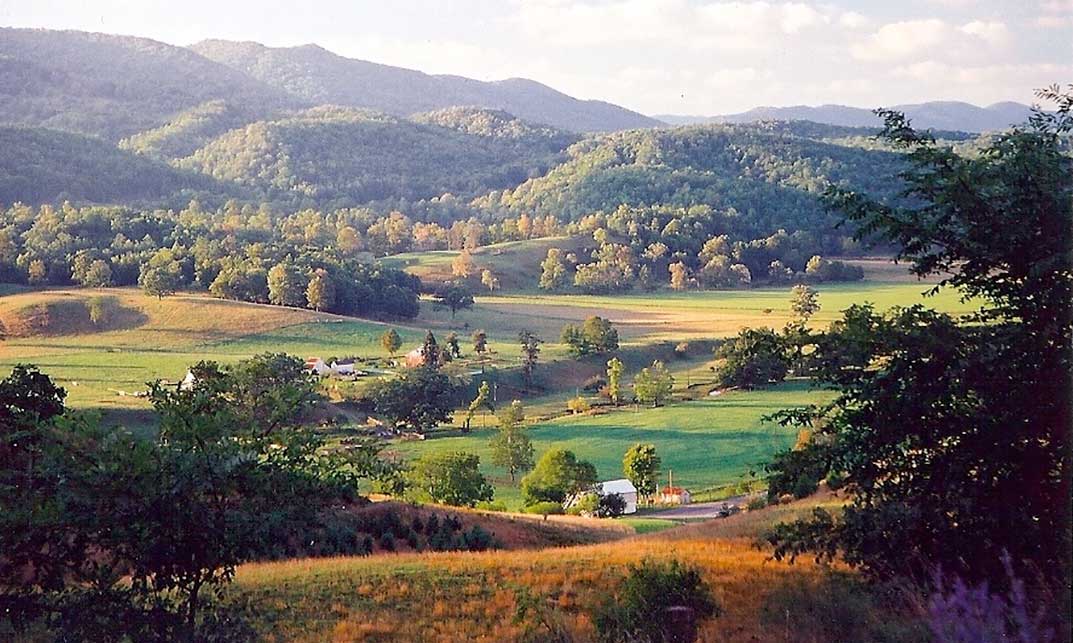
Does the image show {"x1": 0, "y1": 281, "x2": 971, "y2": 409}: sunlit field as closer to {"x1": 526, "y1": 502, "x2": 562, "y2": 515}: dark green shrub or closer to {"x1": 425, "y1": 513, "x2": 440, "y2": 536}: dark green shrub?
{"x1": 526, "y1": 502, "x2": 562, "y2": 515}: dark green shrub

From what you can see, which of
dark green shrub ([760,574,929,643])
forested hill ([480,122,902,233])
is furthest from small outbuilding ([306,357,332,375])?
forested hill ([480,122,902,233])

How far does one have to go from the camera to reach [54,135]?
142250 mm

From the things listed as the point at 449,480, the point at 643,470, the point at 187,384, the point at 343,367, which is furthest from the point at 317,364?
the point at 187,384

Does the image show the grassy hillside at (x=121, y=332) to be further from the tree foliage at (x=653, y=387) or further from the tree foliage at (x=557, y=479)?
the tree foliage at (x=653, y=387)

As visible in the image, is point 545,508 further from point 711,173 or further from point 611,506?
point 711,173

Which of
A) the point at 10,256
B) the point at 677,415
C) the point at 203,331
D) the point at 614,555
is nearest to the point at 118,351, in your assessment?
the point at 203,331

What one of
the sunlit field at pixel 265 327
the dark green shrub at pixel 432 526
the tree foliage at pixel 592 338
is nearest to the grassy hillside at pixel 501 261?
the sunlit field at pixel 265 327

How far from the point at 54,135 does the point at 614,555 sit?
151372 millimetres

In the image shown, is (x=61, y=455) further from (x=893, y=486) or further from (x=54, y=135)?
(x=54, y=135)

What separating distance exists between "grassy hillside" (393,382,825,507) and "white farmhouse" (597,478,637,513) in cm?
182

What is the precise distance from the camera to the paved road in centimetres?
3127

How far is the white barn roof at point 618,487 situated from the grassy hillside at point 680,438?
168 centimetres

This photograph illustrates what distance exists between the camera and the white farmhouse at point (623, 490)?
36.0 metres

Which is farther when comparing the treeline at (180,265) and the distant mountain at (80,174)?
the distant mountain at (80,174)
